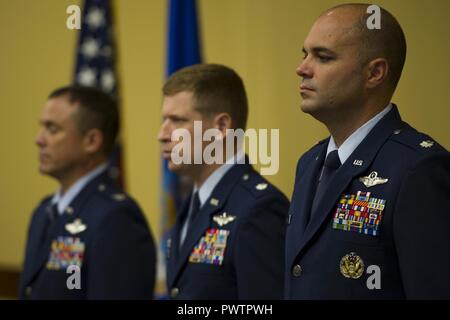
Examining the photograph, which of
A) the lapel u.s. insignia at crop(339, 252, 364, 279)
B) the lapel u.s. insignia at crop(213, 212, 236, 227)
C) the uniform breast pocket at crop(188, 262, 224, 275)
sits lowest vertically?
the uniform breast pocket at crop(188, 262, 224, 275)

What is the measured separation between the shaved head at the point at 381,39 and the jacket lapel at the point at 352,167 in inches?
3.9

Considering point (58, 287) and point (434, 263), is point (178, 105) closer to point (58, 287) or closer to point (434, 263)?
point (58, 287)

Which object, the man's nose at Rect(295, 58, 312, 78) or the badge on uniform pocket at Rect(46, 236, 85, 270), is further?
the badge on uniform pocket at Rect(46, 236, 85, 270)

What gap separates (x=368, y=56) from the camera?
1960mm

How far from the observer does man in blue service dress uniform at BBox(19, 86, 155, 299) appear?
311 centimetres

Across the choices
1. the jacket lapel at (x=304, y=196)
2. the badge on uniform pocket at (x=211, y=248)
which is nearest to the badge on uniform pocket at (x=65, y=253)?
the badge on uniform pocket at (x=211, y=248)

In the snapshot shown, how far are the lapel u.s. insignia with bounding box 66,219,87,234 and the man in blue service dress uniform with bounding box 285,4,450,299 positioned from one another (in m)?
1.35

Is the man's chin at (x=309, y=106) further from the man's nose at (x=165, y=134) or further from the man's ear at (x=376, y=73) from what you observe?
the man's nose at (x=165, y=134)

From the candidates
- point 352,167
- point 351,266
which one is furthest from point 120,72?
point 351,266

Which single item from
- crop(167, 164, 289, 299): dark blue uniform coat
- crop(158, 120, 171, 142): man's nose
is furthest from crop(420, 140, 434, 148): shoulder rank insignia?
crop(158, 120, 171, 142): man's nose

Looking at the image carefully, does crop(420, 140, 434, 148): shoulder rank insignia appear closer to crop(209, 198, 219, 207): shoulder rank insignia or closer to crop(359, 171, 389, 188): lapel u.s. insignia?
crop(359, 171, 389, 188): lapel u.s. insignia

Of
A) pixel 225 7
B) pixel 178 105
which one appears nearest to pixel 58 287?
pixel 178 105
